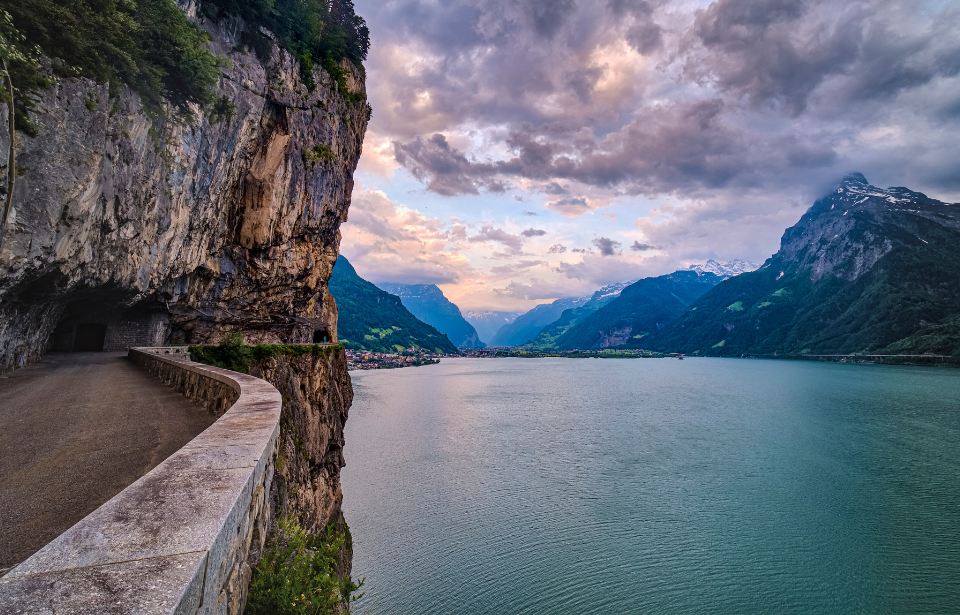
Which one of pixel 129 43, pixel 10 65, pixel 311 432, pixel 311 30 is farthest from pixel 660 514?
pixel 311 30

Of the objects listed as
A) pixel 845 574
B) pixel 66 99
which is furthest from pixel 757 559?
pixel 66 99

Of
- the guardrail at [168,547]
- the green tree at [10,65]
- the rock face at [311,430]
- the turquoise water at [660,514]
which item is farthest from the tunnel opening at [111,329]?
the guardrail at [168,547]

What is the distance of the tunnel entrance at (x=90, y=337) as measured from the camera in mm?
32625

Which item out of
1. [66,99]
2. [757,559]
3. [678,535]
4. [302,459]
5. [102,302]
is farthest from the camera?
[102,302]

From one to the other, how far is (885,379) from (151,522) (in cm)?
12679

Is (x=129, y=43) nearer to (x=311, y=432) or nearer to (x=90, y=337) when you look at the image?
(x=311, y=432)

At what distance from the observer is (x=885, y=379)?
91750mm

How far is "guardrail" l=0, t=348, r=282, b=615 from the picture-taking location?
2.16m

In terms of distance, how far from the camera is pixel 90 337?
108ft

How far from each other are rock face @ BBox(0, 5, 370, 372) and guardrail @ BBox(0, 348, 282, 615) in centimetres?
1395

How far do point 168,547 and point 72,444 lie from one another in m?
7.45

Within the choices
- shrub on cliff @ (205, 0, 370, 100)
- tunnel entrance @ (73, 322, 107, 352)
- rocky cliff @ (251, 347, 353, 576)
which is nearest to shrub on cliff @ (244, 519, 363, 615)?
rocky cliff @ (251, 347, 353, 576)

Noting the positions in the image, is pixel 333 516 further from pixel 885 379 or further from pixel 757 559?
pixel 885 379

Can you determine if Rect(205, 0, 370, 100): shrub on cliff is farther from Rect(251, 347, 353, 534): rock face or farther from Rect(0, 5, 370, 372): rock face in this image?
Rect(251, 347, 353, 534): rock face
